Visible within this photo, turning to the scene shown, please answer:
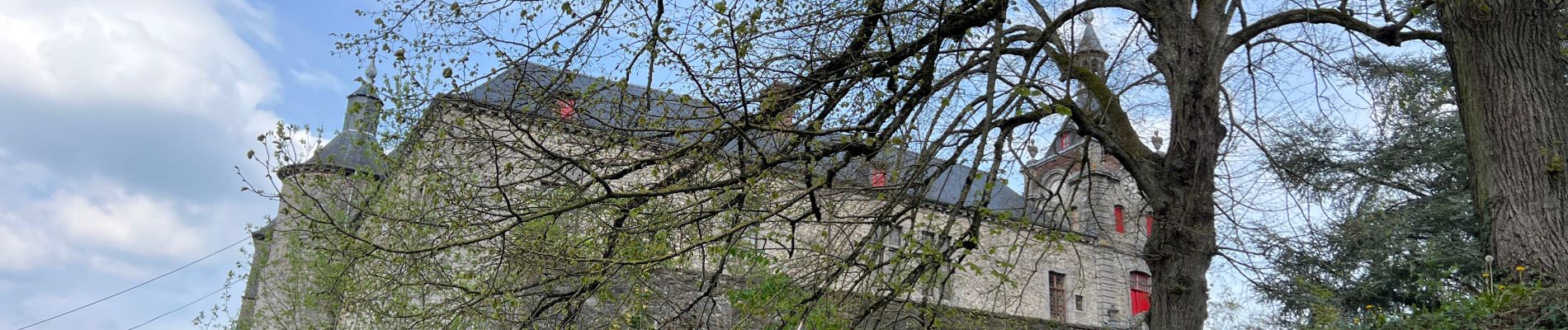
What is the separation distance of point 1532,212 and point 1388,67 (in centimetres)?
207

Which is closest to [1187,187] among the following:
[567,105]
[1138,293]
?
[567,105]

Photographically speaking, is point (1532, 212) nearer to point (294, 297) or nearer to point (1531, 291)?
point (1531, 291)

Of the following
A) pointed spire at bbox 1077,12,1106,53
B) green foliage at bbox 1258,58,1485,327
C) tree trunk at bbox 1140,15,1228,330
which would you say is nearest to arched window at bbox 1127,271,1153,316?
green foliage at bbox 1258,58,1485,327

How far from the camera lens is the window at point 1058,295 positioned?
83.1ft

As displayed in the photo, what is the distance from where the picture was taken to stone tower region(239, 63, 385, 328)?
609 cm

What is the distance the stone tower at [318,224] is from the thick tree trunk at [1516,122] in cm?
581

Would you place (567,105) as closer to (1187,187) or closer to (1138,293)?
(1187,187)

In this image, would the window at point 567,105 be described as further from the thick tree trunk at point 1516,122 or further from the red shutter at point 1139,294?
the red shutter at point 1139,294

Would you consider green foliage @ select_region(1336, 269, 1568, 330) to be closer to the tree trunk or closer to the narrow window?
the tree trunk

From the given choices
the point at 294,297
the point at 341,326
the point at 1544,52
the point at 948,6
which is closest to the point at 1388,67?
the point at 1544,52

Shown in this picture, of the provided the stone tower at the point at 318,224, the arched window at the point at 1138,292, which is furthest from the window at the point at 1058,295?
the stone tower at the point at 318,224

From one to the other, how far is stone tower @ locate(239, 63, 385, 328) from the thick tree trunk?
229 inches

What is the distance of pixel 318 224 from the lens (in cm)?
681

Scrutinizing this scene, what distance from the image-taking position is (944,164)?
641cm
